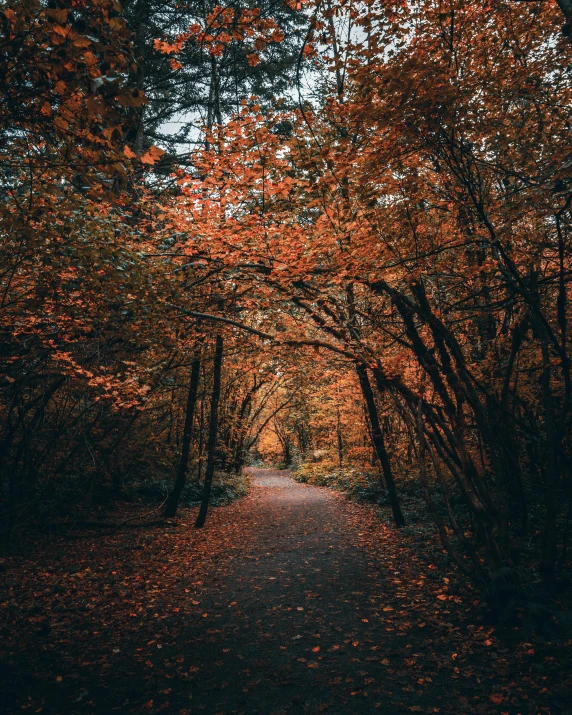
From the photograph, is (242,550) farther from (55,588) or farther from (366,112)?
(366,112)

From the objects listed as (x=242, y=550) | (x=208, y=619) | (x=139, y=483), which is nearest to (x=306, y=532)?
(x=242, y=550)

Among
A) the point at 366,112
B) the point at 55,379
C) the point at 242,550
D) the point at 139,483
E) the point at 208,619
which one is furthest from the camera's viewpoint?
the point at 139,483

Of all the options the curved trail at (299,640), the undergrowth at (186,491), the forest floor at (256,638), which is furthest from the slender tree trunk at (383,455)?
the undergrowth at (186,491)

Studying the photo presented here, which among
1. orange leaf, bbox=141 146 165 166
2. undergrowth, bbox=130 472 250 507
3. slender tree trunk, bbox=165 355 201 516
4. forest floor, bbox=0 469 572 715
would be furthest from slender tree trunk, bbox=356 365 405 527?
orange leaf, bbox=141 146 165 166

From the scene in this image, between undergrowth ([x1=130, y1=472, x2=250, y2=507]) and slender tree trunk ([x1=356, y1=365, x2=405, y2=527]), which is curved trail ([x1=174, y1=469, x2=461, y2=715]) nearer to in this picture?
slender tree trunk ([x1=356, y1=365, x2=405, y2=527])

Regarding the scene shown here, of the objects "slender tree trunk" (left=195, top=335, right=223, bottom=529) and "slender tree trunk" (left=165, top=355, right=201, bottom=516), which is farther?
"slender tree trunk" (left=165, top=355, right=201, bottom=516)

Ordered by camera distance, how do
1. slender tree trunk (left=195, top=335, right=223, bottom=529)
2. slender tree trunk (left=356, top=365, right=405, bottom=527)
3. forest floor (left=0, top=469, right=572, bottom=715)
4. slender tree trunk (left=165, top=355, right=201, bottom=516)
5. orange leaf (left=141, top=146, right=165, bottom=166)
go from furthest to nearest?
1. slender tree trunk (left=165, top=355, right=201, bottom=516)
2. slender tree trunk (left=195, top=335, right=223, bottom=529)
3. slender tree trunk (left=356, top=365, right=405, bottom=527)
4. forest floor (left=0, top=469, right=572, bottom=715)
5. orange leaf (left=141, top=146, right=165, bottom=166)

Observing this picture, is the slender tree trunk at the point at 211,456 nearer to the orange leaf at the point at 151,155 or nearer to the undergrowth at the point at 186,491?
the undergrowth at the point at 186,491

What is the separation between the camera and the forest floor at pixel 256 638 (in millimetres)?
3504

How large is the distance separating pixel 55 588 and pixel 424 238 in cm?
823

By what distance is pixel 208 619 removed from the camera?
5250 mm

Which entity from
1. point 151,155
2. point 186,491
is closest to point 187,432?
point 186,491

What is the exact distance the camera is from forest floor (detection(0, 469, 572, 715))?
3504 mm

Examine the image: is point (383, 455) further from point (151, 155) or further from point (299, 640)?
point (151, 155)
